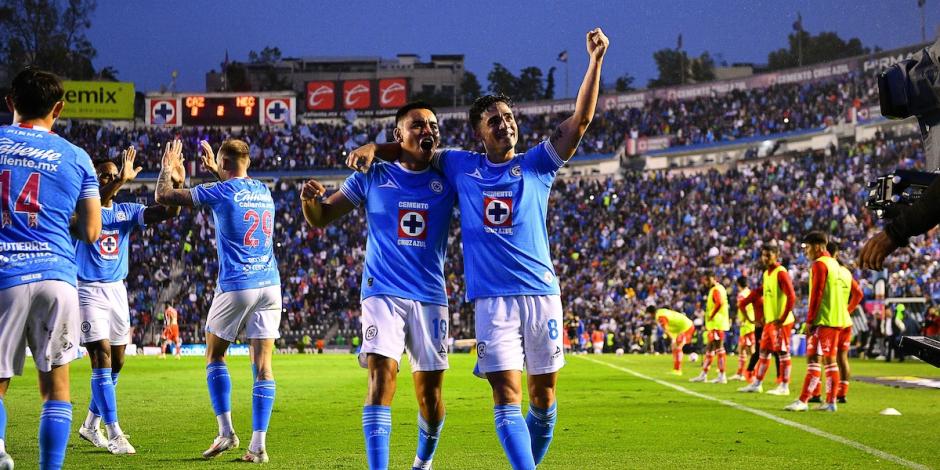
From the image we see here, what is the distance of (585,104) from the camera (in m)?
6.84

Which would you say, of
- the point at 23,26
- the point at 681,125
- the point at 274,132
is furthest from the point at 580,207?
the point at 23,26

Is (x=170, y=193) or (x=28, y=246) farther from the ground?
(x=170, y=193)

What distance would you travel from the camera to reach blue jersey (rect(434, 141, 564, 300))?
6809 millimetres

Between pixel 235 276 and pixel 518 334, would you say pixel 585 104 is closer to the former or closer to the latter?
pixel 518 334

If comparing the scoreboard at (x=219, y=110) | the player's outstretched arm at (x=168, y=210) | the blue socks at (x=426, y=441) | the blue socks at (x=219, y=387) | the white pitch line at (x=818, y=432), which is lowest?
the white pitch line at (x=818, y=432)

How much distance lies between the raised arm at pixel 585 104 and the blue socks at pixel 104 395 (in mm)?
5288

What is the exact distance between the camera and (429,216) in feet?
23.7

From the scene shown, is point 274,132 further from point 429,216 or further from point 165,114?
point 429,216

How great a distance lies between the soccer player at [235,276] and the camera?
9.13 m

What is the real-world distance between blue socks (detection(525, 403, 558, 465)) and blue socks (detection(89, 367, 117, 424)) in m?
4.51

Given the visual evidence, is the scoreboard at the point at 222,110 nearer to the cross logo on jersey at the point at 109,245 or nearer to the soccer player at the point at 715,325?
the soccer player at the point at 715,325

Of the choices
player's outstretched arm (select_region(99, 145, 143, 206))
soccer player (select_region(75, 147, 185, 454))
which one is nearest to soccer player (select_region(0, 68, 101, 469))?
player's outstretched arm (select_region(99, 145, 143, 206))

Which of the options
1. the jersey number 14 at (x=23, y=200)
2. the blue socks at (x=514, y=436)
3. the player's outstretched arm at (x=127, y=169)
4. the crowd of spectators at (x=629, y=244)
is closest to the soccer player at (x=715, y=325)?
the player's outstretched arm at (x=127, y=169)

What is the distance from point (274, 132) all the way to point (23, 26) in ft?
73.3
